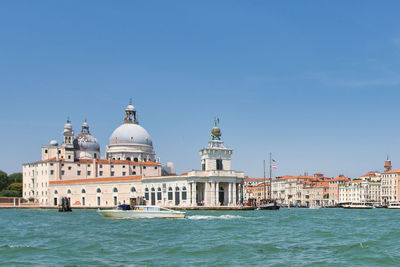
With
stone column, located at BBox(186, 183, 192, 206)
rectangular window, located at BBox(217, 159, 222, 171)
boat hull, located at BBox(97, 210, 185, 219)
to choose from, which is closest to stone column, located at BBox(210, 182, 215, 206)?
stone column, located at BBox(186, 183, 192, 206)

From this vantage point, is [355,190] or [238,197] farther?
[355,190]

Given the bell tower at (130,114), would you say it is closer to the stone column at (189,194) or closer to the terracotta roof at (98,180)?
the terracotta roof at (98,180)

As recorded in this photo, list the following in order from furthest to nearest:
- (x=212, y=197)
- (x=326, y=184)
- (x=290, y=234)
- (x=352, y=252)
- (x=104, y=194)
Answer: (x=326, y=184) → (x=104, y=194) → (x=212, y=197) → (x=290, y=234) → (x=352, y=252)

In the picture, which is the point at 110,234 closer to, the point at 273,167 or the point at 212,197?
the point at 212,197

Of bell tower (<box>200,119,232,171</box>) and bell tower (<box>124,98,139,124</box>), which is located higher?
bell tower (<box>124,98,139,124</box>)

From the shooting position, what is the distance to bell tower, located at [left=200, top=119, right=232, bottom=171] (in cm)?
7350

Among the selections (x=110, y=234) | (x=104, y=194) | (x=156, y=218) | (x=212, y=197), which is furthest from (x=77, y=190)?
(x=110, y=234)

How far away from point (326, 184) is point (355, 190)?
9.75 meters

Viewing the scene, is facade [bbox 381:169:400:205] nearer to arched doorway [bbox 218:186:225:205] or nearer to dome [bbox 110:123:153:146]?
dome [bbox 110:123:153:146]

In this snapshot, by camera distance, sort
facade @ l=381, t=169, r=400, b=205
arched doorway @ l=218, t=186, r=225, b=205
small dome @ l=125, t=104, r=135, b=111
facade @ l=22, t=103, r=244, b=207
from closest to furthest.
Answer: facade @ l=22, t=103, r=244, b=207 → arched doorway @ l=218, t=186, r=225, b=205 → small dome @ l=125, t=104, r=135, b=111 → facade @ l=381, t=169, r=400, b=205

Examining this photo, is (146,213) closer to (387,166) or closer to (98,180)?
(98,180)

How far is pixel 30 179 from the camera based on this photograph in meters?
95.1

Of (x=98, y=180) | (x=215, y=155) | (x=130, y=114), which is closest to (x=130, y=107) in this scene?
(x=130, y=114)

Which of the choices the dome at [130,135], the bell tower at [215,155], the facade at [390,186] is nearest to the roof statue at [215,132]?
the bell tower at [215,155]
